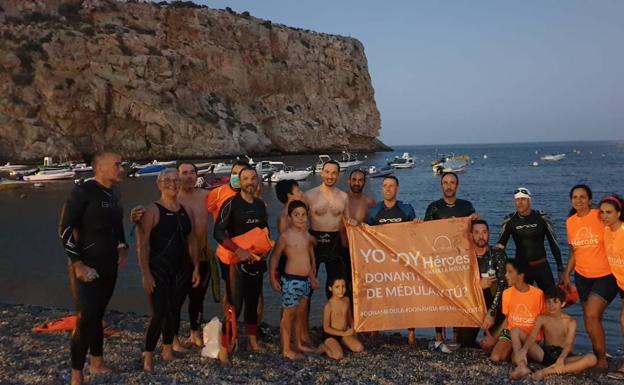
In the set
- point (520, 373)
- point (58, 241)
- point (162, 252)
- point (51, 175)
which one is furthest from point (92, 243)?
point (51, 175)

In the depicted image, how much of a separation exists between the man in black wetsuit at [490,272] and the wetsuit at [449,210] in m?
0.29

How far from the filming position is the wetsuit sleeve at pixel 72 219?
14.5 feet

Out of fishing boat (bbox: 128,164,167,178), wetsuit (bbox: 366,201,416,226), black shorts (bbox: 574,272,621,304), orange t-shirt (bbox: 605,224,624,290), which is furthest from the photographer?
fishing boat (bbox: 128,164,167,178)

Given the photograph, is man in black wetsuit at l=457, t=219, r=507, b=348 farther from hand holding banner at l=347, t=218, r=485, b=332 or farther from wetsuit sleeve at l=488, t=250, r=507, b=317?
hand holding banner at l=347, t=218, r=485, b=332

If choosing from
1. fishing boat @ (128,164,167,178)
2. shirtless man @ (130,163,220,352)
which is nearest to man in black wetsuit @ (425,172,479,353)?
shirtless man @ (130,163,220,352)

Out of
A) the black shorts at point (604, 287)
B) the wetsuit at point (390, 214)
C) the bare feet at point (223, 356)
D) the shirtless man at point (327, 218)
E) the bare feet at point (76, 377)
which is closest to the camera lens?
the bare feet at point (76, 377)

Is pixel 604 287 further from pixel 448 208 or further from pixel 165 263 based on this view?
pixel 165 263

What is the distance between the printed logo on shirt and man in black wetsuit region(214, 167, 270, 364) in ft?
11.9

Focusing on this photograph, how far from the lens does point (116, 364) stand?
5.44 metres

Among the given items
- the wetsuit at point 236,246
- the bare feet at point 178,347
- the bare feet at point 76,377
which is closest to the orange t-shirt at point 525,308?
the wetsuit at point 236,246

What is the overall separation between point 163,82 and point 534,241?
6503 cm

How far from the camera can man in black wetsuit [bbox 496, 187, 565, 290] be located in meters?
6.15

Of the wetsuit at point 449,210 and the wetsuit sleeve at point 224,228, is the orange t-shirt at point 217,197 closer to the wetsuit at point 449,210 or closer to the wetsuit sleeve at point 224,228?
the wetsuit sleeve at point 224,228

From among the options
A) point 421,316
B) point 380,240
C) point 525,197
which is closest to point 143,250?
point 380,240
